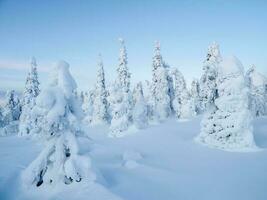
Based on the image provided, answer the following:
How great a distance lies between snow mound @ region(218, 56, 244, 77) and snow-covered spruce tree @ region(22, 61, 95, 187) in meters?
14.3

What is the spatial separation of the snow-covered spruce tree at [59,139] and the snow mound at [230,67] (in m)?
14.3

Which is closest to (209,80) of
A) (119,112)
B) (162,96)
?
(119,112)

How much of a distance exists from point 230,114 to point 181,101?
A: 117 feet

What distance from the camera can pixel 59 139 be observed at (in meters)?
13.4

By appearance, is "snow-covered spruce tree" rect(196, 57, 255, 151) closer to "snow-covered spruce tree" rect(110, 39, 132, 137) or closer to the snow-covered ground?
the snow-covered ground

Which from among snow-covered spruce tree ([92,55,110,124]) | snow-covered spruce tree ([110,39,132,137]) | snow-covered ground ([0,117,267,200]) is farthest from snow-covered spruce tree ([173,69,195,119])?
snow-covered ground ([0,117,267,200])

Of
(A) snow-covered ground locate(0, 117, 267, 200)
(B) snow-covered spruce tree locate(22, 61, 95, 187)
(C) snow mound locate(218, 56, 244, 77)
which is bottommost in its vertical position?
(A) snow-covered ground locate(0, 117, 267, 200)

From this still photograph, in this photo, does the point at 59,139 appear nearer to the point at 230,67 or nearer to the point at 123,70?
the point at 230,67

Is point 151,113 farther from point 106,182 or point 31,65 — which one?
point 106,182

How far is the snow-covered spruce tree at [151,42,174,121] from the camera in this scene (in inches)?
2169

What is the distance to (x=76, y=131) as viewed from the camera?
1398cm

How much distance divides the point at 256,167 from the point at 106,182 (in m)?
9.48

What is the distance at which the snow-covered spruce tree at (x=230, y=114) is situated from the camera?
21719mm

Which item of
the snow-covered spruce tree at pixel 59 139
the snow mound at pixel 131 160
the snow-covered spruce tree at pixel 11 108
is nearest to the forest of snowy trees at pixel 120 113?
the snow-covered spruce tree at pixel 59 139
